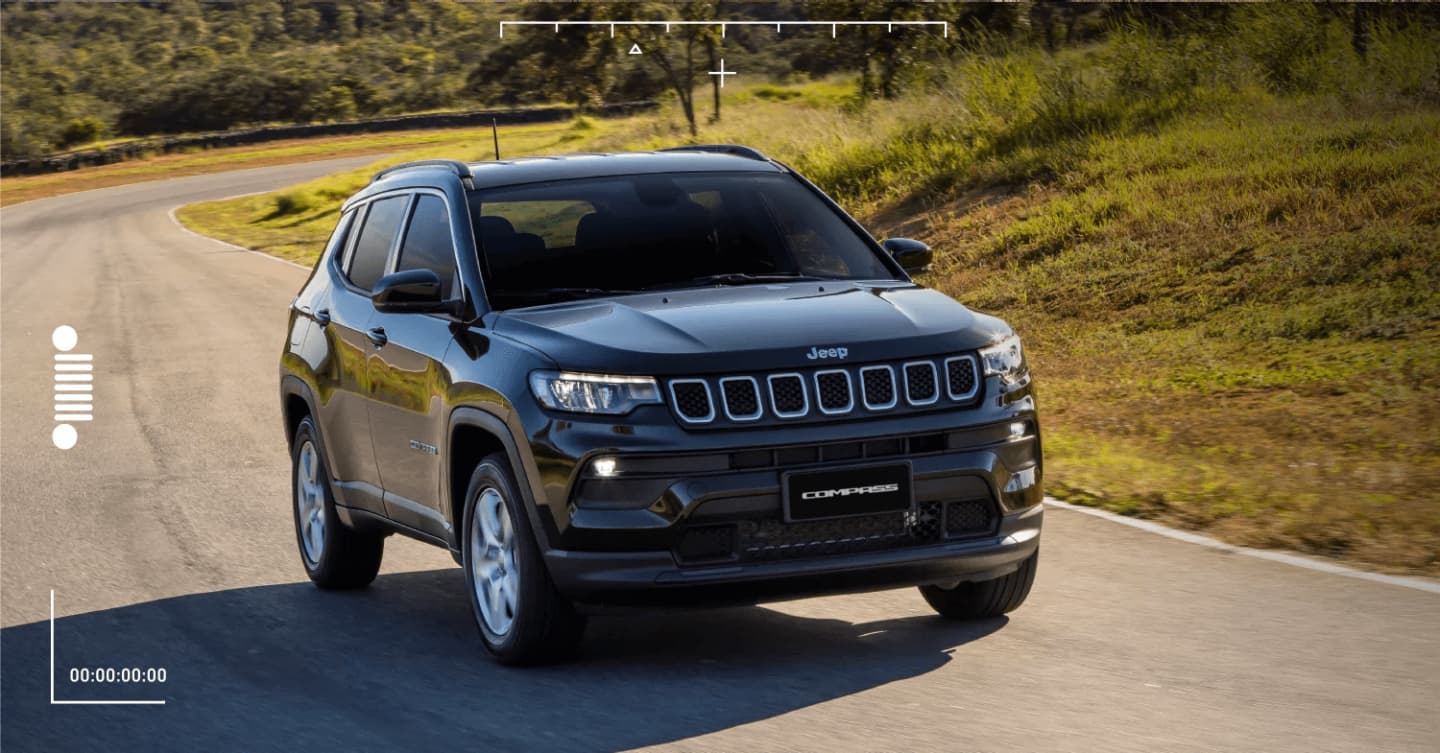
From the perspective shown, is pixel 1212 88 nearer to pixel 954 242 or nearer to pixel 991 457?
pixel 954 242

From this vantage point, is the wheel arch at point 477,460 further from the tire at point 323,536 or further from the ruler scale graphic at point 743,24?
the ruler scale graphic at point 743,24

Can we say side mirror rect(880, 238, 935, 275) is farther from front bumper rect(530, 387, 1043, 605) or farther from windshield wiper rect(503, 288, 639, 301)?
front bumper rect(530, 387, 1043, 605)

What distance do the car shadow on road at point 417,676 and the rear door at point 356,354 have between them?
23.4 inches

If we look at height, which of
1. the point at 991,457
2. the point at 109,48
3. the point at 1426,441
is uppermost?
the point at 991,457

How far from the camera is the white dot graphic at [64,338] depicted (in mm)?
22688

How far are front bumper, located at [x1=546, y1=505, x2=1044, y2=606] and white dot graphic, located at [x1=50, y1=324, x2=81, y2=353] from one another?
17.7m

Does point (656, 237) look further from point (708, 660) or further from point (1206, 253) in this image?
point (1206, 253)

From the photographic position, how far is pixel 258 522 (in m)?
10.5

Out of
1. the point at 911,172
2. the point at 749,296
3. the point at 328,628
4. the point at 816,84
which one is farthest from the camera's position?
the point at 816,84

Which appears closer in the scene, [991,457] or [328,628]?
[991,457]

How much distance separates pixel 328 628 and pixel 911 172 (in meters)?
18.7

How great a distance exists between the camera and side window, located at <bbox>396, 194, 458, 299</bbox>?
7.42 meters

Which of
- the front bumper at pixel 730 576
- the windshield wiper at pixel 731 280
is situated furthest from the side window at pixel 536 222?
the front bumper at pixel 730 576

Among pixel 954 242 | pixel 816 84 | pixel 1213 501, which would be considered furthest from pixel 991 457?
pixel 816 84
